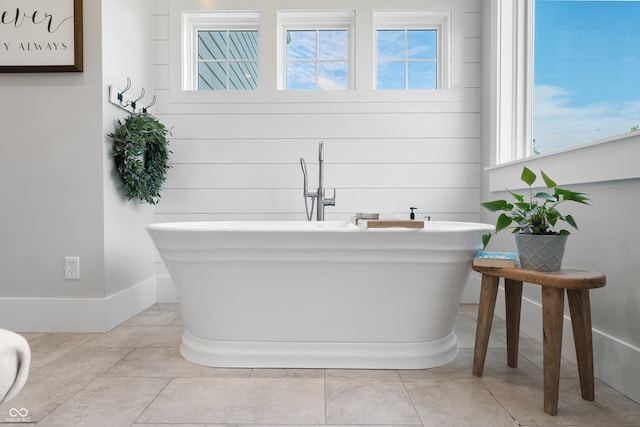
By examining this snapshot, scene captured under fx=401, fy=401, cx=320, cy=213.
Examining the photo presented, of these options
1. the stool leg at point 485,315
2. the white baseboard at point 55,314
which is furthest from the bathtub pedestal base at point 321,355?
the white baseboard at point 55,314

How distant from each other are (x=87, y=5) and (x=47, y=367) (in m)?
1.90

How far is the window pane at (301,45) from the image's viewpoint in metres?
3.08

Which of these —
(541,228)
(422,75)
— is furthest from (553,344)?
(422,75)

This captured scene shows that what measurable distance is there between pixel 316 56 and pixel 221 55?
28.8 inches

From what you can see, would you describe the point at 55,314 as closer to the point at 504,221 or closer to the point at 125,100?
the point at 125,100

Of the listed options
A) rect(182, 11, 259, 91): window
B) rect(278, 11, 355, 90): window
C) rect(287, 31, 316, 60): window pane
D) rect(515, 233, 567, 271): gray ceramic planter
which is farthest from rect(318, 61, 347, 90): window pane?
rect(515, 233, 567, 271): gray ceramic planter

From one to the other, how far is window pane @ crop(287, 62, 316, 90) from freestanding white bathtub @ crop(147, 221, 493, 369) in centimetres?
175

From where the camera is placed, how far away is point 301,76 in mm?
3102

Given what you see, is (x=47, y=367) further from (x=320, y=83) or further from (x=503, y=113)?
(x=503, y=113)

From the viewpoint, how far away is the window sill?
4.88 feet

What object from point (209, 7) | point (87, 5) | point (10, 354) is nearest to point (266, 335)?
point (10, 354)

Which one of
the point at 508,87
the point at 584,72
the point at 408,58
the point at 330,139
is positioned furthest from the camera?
the point at 408,58

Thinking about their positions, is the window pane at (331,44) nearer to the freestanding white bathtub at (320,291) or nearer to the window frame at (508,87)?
the window frame at (508,87)
